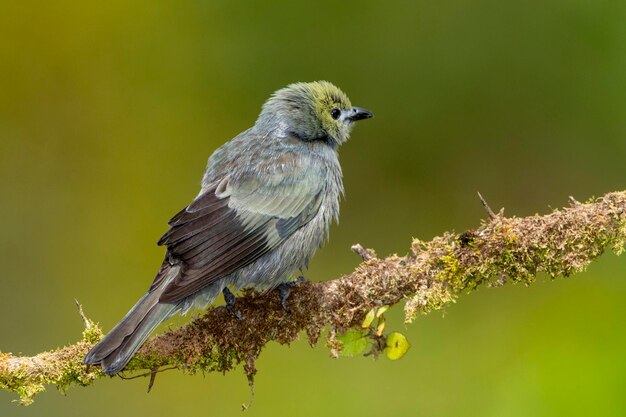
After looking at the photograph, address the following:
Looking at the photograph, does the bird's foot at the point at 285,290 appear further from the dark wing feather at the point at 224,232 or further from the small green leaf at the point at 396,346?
the small green leaf at the point at 396,346

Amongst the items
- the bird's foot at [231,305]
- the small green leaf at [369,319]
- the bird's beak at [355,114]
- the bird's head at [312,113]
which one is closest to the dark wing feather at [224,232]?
the bird's foot at [231,305]

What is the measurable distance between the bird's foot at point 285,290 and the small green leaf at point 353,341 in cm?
34

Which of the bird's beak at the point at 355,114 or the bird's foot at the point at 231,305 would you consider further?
the bird's beak at the point at 355,114

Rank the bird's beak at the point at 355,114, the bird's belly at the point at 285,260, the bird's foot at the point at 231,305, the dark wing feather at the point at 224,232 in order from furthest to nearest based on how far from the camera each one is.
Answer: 1. the bird's beak at the point at 355,114
2. the bird's belly at the point at 285,260
3. the bird's foot at the point at 231,305
4. the dark wing feather at the point at 224,232

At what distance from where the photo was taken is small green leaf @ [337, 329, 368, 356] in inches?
167

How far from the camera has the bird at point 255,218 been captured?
4273 mm

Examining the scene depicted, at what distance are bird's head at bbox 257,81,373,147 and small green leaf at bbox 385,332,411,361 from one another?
146 cm

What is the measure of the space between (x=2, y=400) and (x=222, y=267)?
2.93 meters

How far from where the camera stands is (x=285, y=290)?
454cm

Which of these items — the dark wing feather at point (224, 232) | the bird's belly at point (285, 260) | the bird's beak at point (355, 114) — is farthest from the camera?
the bird's beak at point (355, 114)

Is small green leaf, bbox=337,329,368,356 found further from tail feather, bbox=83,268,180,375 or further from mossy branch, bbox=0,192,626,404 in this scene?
tail feather, bbox=83,268,180,375

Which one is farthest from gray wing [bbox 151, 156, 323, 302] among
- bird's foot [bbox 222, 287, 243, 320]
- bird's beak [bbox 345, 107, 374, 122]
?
bird's beak [bbox 345, 107, 374, 122]

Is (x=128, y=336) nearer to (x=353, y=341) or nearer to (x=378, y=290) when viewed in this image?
(x=353, y=341)

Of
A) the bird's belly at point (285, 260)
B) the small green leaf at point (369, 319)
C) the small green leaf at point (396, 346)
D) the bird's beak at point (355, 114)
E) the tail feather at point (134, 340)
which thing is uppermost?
the bird's beak at point (355, 114)
